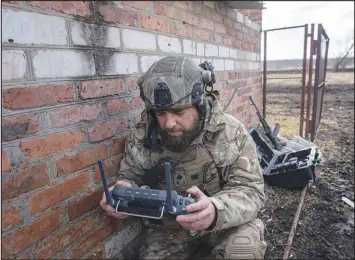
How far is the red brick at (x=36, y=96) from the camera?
4.11ft

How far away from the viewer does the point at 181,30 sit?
8.53ft

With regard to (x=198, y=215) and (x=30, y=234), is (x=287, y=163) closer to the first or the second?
(x=198, y=215)

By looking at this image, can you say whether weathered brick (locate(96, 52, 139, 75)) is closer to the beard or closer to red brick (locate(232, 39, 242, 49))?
the beard

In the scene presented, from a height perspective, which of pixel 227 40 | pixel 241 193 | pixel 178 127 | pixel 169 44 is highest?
pixel 227 40

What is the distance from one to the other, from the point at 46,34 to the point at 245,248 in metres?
1.64

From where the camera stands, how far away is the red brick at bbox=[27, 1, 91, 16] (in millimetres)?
1351

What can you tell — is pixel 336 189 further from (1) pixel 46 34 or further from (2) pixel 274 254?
(1) pixel 46 34

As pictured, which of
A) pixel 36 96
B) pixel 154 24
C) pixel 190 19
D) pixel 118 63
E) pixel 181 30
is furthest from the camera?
pixel 190 19

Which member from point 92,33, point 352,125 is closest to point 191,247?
point 92,33

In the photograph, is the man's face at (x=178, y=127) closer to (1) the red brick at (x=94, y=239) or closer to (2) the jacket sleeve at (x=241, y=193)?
(2) the jacket sleeve at (x=241, y=193)

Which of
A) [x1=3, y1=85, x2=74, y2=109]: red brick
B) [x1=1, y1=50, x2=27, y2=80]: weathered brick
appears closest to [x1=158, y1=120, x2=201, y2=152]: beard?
[x1=3, y1=85, x2=74, y2=109]: red brick

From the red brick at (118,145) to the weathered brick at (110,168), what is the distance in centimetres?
6

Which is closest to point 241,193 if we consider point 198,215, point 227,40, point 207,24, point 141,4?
point 198,215

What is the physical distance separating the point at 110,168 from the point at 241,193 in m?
0.85
